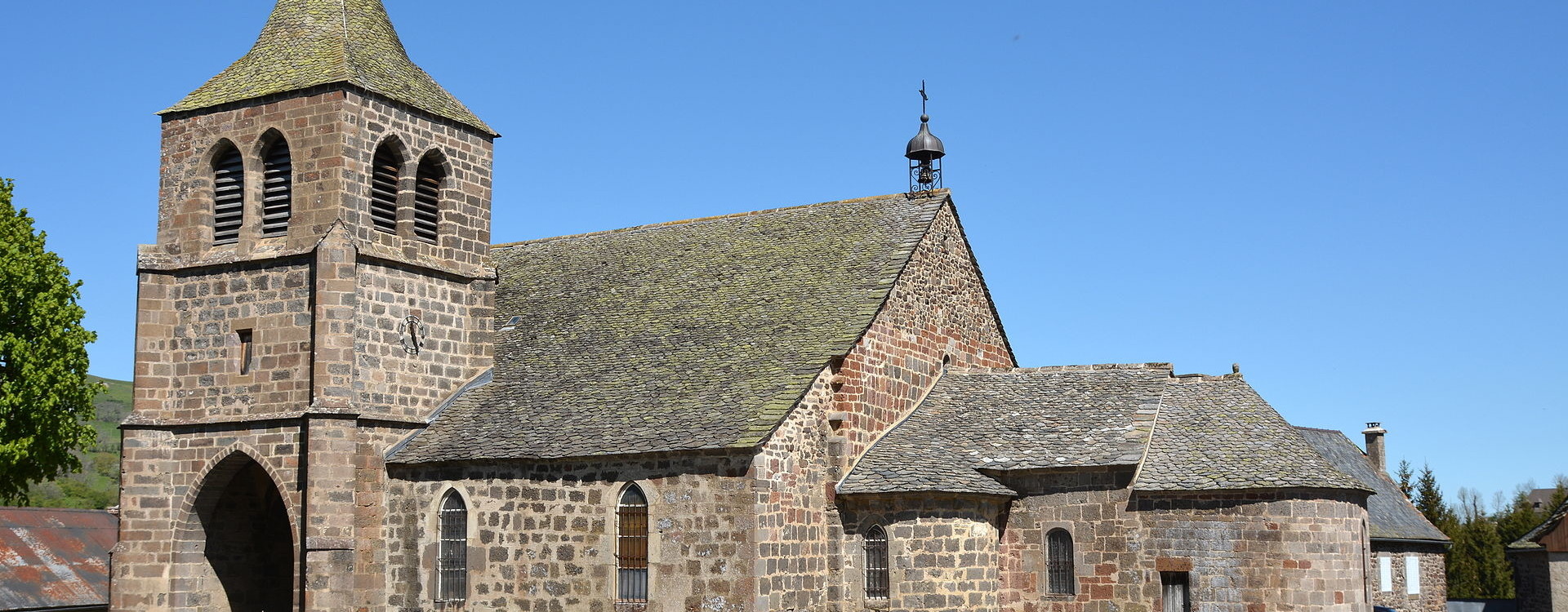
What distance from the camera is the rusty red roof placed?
28.1 meters

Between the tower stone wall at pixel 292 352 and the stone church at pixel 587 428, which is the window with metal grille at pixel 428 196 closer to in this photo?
the stone church at pixel 587 428

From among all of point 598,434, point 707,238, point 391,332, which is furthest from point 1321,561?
point 391,332

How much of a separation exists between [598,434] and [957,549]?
606cm

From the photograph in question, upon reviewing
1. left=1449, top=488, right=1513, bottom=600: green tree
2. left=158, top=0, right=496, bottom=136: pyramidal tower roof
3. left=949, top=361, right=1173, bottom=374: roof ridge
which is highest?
left=158, top=0, right=496, bottom=136: pyramidal tower roof

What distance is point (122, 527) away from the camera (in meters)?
26.0

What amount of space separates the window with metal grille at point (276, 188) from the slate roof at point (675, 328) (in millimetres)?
4457

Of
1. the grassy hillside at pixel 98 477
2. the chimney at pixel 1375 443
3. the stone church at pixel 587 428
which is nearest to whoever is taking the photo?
the stone church at pixel 587 428

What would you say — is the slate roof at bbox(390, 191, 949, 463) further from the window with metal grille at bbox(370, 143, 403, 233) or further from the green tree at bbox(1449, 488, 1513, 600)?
the green tree at bbox(1449, 488, 1513, 600)

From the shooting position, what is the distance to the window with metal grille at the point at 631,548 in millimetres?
22891

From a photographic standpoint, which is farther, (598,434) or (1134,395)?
(1134,395)

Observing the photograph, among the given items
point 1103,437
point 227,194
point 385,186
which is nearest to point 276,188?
point 227,194

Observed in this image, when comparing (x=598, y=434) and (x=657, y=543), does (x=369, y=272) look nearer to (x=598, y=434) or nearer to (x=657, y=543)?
(x=598, y=434)

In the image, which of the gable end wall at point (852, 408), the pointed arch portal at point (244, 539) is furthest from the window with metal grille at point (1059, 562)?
the pointed arch portal at point (244, 539)

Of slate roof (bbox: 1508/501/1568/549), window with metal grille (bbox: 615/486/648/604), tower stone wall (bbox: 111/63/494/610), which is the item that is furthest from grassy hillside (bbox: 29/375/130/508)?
slate roof (bbox: 1508/501/1568/549)
